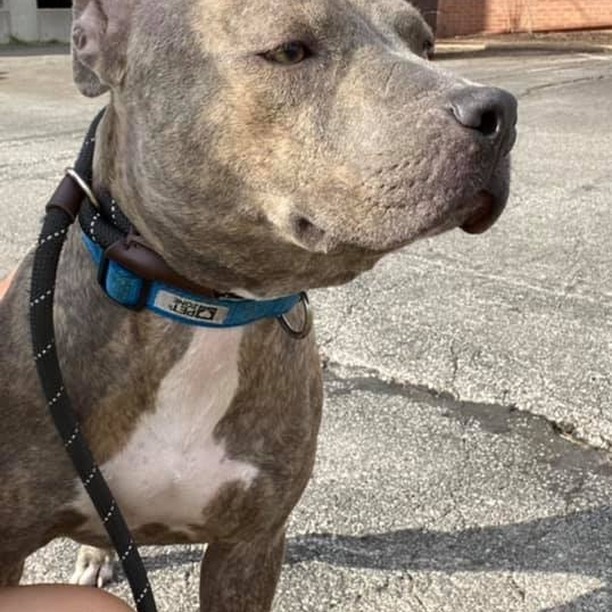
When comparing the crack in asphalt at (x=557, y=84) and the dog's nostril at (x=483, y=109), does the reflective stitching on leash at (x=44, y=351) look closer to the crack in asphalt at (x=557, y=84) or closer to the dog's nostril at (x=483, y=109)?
the dog's nostril at (x=483, y=109)

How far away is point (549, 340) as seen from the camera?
456cm

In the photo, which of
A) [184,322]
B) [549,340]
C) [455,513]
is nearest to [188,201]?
[184,322]

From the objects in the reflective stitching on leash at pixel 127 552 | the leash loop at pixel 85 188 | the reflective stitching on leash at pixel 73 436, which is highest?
the leash loop at pixel 85 188

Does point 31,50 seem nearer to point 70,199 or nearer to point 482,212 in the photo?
point 70,199

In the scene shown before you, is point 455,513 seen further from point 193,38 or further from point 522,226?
point 522,226

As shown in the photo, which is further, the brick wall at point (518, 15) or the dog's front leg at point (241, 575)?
the brick wall at point (518, 15)

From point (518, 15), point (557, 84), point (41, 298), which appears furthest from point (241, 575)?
point (518, 15)

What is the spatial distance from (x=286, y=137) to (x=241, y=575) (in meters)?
1.16

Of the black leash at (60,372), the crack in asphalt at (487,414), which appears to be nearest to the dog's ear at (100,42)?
the black leash at (60,372)

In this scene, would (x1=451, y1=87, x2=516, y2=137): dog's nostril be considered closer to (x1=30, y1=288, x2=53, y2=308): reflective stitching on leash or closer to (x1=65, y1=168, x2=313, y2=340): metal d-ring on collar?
(x1=65, y1=168, x2=313, y2=340): metal d-ring on collar

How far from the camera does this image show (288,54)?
2.02 metres

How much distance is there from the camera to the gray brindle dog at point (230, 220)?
1.93 meters

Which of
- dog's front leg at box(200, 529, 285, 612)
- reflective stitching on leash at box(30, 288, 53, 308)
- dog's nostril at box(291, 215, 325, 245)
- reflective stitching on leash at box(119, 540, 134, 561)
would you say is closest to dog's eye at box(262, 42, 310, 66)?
dog's nostril at box(291, 215, 325, 245)

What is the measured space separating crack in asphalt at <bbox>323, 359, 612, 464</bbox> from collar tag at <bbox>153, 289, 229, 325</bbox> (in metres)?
1.80
